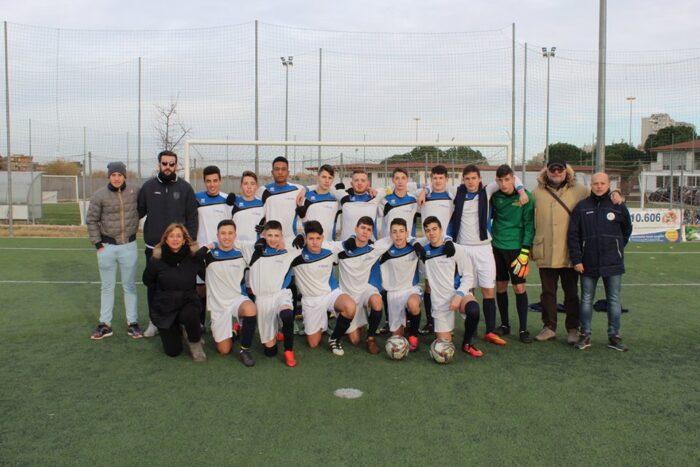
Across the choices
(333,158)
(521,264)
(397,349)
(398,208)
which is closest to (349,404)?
(397,349)

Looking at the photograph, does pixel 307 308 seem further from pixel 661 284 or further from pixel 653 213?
pixel 653 213

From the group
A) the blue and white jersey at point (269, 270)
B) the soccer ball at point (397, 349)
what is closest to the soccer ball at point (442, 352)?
the soccer ball at point (397, 349)

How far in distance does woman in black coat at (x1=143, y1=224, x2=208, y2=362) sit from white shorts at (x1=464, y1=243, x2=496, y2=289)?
2.43 meters

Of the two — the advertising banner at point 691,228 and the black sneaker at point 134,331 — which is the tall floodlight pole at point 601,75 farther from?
the black sneaker at point 134,331

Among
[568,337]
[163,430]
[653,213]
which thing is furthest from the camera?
[653,213]

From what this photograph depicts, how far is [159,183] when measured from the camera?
5062 mm

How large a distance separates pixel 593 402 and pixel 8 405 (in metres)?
3.84

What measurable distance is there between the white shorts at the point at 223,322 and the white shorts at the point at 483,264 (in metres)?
2.13

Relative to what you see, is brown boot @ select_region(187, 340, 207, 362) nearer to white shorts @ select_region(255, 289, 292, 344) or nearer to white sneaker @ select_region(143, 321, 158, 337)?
white shorts @ select_region(255, 289, 292, 344)

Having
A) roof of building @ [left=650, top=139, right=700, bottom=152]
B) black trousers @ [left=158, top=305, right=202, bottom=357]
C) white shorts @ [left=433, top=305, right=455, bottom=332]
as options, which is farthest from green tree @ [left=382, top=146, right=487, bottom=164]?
roof of building @ [left=650, top=139, right=700, bottom=152]

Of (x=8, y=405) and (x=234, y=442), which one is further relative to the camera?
(x=8, y=405)

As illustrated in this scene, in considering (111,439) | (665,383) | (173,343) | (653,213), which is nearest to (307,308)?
(173,343)

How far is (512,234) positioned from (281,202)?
7.42 ft

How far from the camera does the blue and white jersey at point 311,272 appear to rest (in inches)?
193
